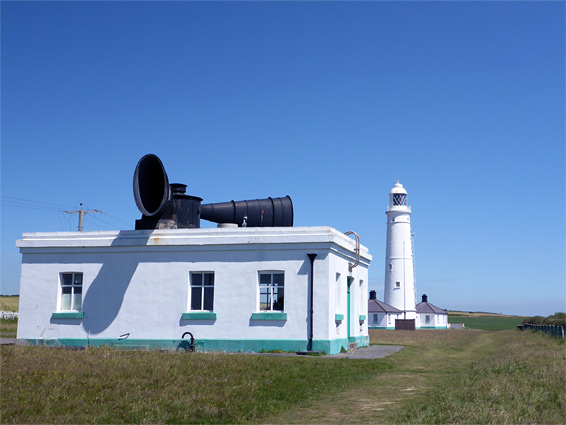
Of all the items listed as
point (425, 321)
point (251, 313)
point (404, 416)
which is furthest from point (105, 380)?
point (425, 321)

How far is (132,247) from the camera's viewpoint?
71.8 feet

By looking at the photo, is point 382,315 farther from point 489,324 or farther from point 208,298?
point 489,324

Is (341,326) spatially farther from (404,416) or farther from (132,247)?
(404,416)

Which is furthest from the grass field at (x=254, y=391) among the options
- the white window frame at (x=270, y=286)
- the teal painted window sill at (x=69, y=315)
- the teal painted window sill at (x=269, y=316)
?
the teal painted window sill at (x=69, y=315)

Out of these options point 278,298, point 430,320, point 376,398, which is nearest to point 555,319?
point 430,320

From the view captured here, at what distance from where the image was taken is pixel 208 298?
2128 cm

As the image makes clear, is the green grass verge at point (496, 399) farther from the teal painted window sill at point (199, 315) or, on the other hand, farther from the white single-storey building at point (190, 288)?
the teal painted window sill at point (199, 315)

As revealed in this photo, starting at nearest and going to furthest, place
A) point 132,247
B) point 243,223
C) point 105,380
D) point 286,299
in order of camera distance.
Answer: point 105,380 < point 286,299 < point 132,247 < point 243,223

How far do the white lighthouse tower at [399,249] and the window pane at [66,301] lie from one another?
3554cm

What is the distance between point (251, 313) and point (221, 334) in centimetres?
127

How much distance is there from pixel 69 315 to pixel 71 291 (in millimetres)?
977

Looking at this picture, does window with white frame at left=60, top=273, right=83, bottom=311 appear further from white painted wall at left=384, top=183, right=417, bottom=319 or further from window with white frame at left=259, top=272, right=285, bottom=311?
white painted wall at left=384, top=183, right=417, bottom=319

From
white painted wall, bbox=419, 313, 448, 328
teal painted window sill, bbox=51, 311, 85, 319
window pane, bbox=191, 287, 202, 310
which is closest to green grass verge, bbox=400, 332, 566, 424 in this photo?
window pane, bbox=191, 287, 202, 310

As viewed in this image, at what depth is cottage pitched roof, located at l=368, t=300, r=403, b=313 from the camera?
188ft
